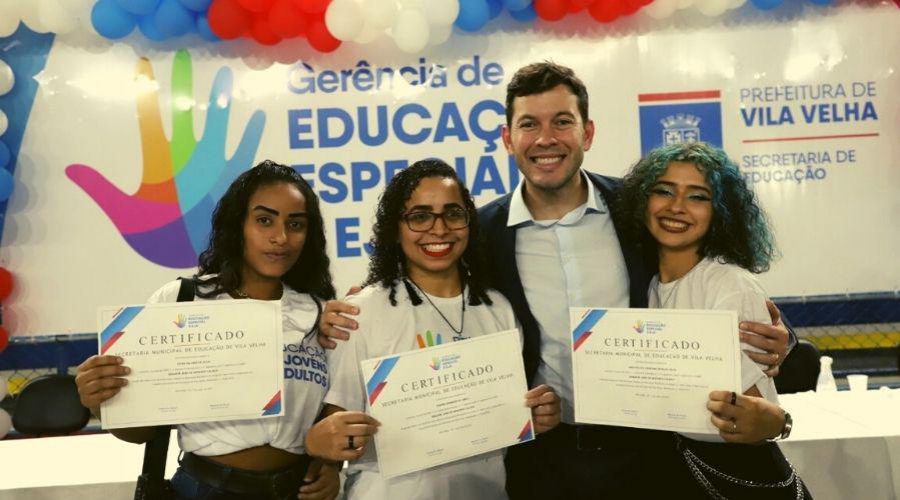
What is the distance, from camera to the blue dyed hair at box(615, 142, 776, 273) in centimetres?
205

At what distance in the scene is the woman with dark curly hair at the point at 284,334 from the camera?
1938mm

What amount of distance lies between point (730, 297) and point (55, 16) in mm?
3998

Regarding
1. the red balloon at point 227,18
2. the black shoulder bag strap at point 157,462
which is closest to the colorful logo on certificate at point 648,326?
the black shoulder bag strap at point 157,462

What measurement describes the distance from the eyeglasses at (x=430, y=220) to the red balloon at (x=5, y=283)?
3.41 meters

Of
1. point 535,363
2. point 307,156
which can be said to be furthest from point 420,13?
A: point 535,363

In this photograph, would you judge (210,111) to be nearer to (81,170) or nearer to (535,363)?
→ (81,170)

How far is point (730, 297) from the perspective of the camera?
1.94 meters

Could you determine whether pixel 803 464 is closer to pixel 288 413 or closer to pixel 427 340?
pixel 427 340

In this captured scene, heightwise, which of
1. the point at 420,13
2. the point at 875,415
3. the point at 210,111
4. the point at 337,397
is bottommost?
the point at 875,415

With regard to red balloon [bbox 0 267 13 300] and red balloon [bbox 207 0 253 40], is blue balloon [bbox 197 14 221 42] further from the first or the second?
red balloon [bbox 0 267 13 300]

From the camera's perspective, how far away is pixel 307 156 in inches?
179

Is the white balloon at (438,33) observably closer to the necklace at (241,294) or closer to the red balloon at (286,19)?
the red balloon at (286,19)

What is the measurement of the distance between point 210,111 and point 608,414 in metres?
3.42

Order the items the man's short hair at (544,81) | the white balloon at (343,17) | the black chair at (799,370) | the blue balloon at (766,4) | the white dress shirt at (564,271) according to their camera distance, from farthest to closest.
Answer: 1. the blue balloon at (766,4)
2. the white balloon at (343,17)
3. the black chair at (799,370)
4. the man's short hair at (544,81)
5. the white dress shirt at (564,271)
